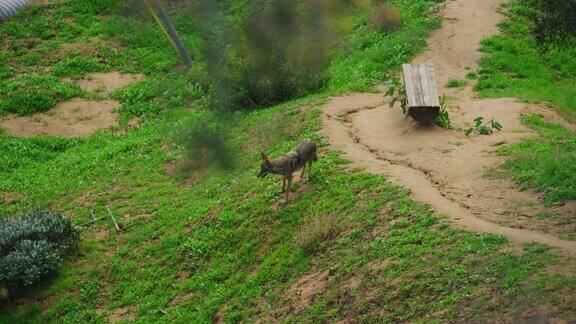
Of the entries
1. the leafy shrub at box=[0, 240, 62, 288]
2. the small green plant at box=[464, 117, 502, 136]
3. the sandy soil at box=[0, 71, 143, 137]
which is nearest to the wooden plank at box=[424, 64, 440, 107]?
the small green plant at box=[464, 117, 502, 136]

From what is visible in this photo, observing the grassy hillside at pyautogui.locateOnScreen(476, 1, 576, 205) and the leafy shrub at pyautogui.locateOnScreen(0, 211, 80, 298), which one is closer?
the grassy hillside at pyautogui.locateOnScreen(476, 1, 576, 205)

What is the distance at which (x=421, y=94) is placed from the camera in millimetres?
16359

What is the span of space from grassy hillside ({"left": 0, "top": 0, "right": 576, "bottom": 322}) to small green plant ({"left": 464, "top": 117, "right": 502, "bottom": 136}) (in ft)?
9.15

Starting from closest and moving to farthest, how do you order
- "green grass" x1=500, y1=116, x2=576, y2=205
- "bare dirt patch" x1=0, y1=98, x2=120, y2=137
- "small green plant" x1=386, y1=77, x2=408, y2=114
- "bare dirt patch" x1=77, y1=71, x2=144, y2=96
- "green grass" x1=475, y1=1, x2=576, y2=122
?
1. "green grass" x1=500, y1=116, x2=576, y2=205
2. "small green plant" x1=386, y1=77, x2=408, y2=114
3. "green grass" x1=475, y1=1, x2=576, y2=122
4. "bare dirt patch" x1=0, y1=98, x2=120, y2=137
5. "bare dirt patch" x1=77, y1=71, x2=144, y2=96

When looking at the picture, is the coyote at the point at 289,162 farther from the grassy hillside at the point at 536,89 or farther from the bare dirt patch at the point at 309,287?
the grassy hillside at the point at 536,89

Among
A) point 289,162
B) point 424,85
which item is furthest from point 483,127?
point 289,162

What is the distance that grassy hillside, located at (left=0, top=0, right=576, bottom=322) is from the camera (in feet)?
34.2

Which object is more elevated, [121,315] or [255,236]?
[255,236]

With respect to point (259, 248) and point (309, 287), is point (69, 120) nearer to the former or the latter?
point (259, 248)

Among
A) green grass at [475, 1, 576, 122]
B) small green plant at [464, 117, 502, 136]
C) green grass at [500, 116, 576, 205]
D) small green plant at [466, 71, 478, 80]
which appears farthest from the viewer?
small green plant at [466, 71, 478, 80]

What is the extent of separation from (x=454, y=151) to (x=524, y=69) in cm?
692

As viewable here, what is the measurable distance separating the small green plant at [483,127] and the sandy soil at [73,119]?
12401 millimetres

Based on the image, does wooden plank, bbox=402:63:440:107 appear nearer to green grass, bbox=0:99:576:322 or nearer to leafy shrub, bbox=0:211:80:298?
green grass, bbox=0:99:576:322

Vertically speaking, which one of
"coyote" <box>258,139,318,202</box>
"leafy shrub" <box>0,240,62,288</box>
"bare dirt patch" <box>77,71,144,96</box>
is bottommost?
"leafy shrub" <box>0,240,62,288</box>
